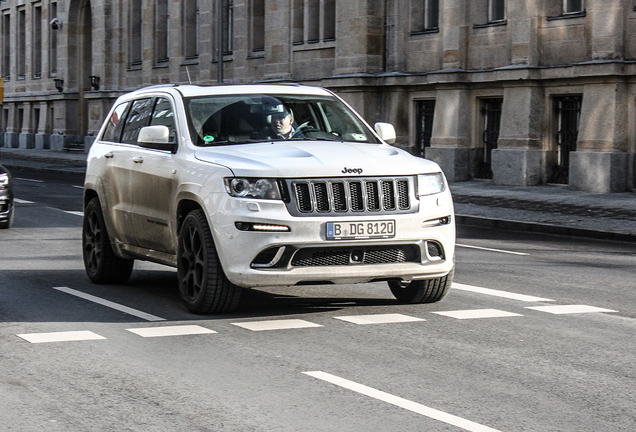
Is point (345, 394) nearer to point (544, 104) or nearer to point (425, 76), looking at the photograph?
point (544, 104)

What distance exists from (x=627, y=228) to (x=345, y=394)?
38.6 feet

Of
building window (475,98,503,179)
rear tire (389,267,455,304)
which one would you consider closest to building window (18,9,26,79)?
building window (475,98,503,179)

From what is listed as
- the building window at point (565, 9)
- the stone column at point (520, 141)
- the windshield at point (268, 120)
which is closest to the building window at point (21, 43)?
the stone column at point (520, 141)

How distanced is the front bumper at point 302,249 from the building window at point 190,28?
36.3 m

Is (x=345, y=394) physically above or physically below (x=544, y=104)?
below

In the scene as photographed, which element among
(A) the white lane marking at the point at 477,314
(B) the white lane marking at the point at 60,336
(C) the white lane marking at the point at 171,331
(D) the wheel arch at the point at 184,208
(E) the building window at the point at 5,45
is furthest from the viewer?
(E) the building window at the point at 5,45

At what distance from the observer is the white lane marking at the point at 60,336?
25.1ft

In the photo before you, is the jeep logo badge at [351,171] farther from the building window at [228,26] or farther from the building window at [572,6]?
the building window at [228,26]

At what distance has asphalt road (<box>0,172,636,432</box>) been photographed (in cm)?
559

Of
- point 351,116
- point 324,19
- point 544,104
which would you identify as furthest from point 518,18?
point 351,116

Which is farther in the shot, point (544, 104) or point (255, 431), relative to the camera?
point (544, 104)

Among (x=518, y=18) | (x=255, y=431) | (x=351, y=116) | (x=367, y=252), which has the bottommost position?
(x=255, y=431)

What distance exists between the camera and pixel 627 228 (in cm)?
1694

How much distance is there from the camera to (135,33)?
161 feet
